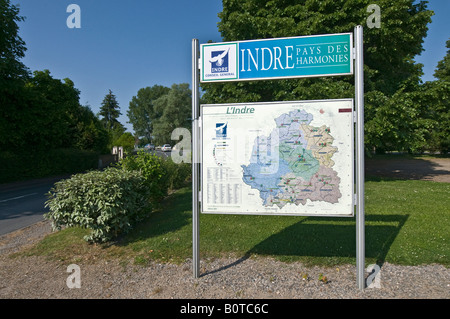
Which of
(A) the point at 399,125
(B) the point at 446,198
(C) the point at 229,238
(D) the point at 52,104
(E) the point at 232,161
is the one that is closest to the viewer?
(E) the point at 232,161

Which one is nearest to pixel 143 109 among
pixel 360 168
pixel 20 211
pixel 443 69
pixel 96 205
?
pixel 443 69

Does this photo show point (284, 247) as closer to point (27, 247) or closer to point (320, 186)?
point (320, 186)

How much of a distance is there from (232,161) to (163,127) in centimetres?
4359

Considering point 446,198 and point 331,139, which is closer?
point 331,139

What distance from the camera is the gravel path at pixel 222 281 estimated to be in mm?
3422

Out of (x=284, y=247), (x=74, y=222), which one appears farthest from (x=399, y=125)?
(x=74, y=222)

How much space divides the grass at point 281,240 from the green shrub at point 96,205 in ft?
1.39

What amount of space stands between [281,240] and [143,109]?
75477 millimetres

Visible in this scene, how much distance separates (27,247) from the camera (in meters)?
5.50

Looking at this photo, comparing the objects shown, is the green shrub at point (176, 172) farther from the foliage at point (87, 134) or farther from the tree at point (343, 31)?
the foliage at point (87, 134)

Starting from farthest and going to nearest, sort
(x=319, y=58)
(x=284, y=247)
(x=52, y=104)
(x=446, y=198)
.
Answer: (x=52, y=104)
(x=446, y=198)
(x=284, y=247)
(x=319, y=58)

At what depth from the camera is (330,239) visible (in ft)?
16.6

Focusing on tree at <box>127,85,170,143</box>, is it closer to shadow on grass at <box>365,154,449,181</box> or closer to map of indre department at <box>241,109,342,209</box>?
shadow on grass at <box>365,154,449,181</box>

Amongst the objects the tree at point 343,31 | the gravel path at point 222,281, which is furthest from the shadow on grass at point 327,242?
the tree at point 343,31
